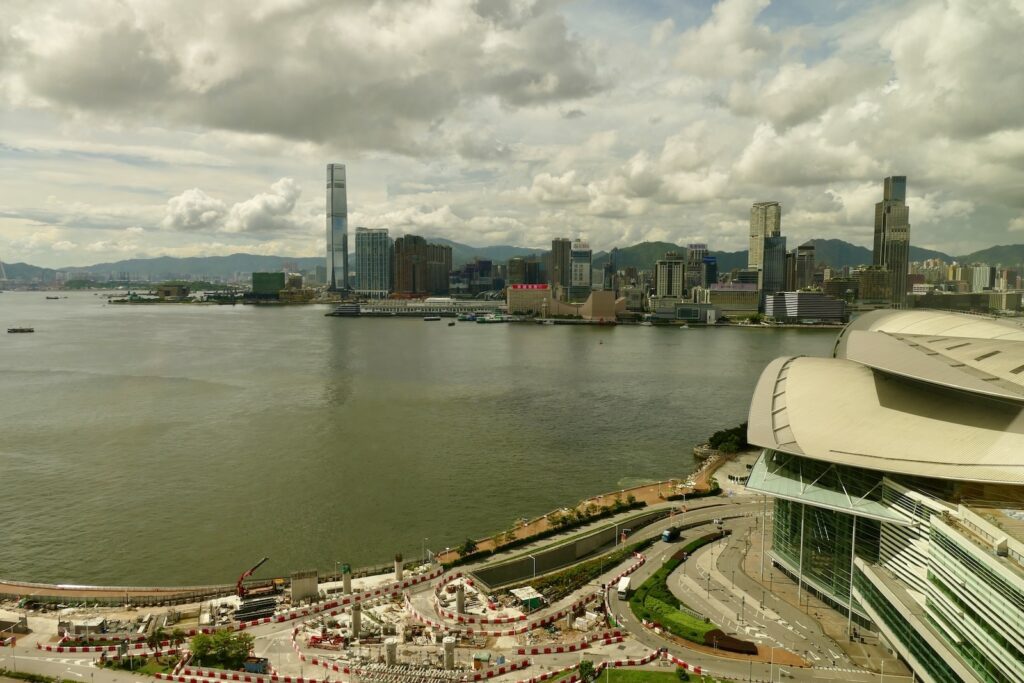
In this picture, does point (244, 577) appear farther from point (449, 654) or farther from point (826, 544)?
point (826, 544)

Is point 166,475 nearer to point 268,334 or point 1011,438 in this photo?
point 1011,438

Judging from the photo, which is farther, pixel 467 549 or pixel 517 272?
pixel 517 272

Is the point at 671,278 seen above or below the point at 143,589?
above

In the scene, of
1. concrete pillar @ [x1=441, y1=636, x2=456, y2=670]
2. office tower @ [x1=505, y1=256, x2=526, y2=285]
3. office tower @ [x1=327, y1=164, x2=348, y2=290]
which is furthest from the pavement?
office tower @ [x1=327, y1=164, x2=348, y2=290]

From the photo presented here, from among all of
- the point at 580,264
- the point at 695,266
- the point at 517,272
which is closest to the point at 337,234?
the point at 517,272

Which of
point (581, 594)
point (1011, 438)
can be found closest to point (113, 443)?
point (581, 594)

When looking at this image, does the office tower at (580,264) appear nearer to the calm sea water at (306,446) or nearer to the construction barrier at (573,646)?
the calm sea water at (306,446)

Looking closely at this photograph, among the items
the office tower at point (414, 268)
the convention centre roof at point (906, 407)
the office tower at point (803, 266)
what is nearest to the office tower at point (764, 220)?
the office tower at point (803, 266)
